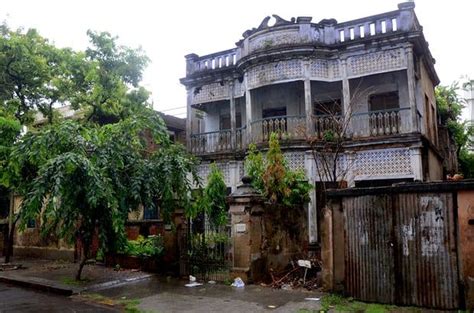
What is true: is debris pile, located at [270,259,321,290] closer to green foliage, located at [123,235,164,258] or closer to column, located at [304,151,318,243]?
column, located at [304,151,318,243]

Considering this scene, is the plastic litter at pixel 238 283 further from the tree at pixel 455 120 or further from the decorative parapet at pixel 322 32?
the tree at pixel 455 120

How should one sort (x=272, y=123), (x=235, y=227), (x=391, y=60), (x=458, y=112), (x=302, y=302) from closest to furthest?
(x=302, y=302) → (x=235, y=227) → (x=391, y=60) → (x=272, y=123) → (x=458, y=112)

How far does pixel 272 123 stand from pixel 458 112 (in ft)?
39.6

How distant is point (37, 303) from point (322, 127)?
1007cm

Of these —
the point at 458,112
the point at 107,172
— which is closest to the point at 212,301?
the point at 107,172

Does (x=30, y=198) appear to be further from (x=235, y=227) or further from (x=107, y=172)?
(x=235, y=227)

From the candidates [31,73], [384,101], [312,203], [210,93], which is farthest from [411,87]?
[31,73]

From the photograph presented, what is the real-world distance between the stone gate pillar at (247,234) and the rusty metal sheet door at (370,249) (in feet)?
8.36

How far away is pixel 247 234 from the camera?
32.3 feet

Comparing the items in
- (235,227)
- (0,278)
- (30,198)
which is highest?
(30,198)

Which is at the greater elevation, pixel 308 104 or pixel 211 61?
pixel 211 61

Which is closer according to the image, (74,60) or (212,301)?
(212,301)

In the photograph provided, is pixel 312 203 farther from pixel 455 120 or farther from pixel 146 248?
pixel 455 120

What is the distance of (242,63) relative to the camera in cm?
1558
